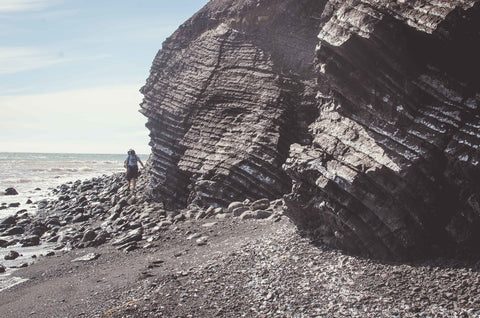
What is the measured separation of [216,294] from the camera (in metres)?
8.34

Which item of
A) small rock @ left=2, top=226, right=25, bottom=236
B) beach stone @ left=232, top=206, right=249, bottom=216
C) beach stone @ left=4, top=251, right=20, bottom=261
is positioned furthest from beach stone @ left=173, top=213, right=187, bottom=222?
small rock @ left=2, top=226, right=25, bottom=236

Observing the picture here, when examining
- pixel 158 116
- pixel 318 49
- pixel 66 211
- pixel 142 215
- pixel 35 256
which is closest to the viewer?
pixel 318 49

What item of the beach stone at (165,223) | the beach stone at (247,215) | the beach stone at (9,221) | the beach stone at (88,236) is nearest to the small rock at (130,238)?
the beach stone at (165,223)

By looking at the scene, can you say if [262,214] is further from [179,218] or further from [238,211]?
[179,218]

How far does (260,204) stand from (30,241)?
9544 millimetres

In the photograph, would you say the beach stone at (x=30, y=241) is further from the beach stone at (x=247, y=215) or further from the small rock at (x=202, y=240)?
the beach stone at (x=247, y=215)

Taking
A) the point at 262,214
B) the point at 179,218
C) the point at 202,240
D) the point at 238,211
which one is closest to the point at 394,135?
the point at 262,214

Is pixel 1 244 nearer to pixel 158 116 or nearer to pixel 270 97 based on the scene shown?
pixel 158 116

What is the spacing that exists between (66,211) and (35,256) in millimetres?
8066

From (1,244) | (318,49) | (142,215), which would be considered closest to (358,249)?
(318,49)

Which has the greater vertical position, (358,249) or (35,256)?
(358,249)

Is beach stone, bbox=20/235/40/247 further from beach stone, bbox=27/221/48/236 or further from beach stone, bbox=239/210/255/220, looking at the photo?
beach stone, bbox=239/210/255/220

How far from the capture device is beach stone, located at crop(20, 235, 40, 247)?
17.4 metres

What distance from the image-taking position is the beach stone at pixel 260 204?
1401cm
